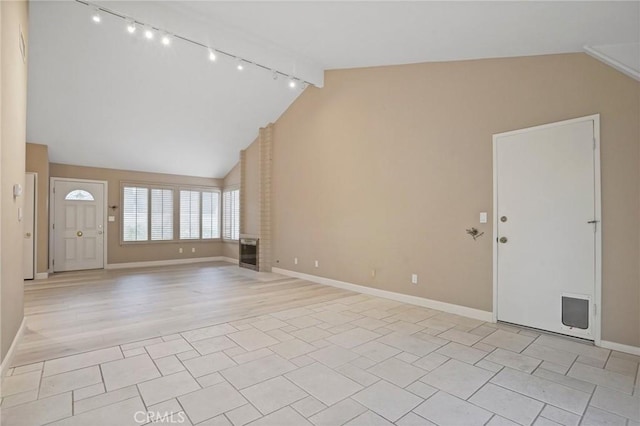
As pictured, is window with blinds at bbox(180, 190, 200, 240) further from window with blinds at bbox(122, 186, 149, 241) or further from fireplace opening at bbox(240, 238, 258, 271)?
fireplace opening at bbox(240, 238, 258, 271)

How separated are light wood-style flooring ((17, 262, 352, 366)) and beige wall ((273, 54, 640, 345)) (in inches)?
46.3

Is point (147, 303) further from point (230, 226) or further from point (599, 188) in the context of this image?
point (599, 188)

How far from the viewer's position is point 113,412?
6.54ft

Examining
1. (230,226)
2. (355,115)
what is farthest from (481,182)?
(230,226)

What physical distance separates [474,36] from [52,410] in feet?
15.3

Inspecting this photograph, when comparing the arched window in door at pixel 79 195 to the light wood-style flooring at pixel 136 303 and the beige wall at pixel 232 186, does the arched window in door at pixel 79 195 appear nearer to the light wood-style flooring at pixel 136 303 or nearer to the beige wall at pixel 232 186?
the light wood-style flooring at pixel 136 303

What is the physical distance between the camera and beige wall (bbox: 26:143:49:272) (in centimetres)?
619

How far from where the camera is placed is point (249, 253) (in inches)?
302

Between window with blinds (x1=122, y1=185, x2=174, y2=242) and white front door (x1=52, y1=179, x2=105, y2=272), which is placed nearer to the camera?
white front door (x1=52, y1=179, x2=105, y2=272)

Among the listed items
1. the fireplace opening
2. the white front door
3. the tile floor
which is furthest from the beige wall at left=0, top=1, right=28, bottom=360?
the white front door

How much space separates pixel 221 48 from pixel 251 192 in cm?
396

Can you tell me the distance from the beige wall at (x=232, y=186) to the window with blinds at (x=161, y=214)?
1.45 meters

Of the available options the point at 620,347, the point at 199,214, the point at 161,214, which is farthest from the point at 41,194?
the point at 620,347

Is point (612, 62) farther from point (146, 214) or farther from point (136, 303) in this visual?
point (146, 214)
